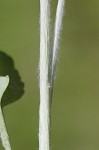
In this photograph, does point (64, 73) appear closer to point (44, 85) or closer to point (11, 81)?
point (11, 81)

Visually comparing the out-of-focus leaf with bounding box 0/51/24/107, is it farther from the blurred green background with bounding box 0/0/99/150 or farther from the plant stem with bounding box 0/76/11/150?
the blurred green background with bounding box 0/0/99/150

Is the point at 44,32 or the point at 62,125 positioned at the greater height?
the point at 44,32

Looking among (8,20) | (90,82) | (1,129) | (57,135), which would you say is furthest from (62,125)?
(1,129)

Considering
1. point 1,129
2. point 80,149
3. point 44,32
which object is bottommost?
point 80,149

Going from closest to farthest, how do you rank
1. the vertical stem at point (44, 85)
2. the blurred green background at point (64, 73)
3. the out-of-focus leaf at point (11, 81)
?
the vertical stem at point (44, 85)
the out-of-focus leaf at point (11, 81)
the blurred green background at point (64, 73)

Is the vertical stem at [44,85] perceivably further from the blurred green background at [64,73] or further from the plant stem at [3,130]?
the blurred green background at [64,73]

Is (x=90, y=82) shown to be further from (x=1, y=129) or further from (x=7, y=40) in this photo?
(x=1, y=129)

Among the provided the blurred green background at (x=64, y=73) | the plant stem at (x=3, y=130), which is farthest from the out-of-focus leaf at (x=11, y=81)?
the blurred green background at (x=64, y=73)

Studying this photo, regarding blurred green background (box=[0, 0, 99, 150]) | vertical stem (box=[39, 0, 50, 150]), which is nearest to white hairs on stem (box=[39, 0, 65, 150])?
vertical stem (box=[39, 0, 50, 150])
